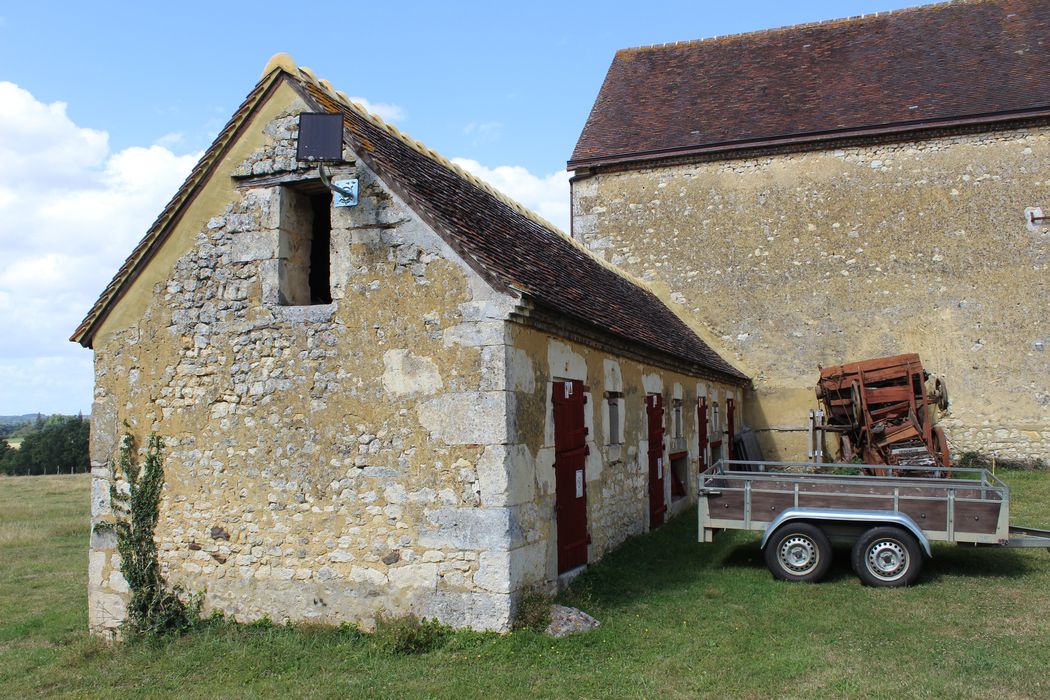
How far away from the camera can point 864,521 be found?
923 centimetres

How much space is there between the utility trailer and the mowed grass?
313mm

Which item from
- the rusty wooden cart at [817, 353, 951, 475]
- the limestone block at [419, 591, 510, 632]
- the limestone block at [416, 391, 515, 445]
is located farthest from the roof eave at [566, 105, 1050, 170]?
the limestone block at [419, 591, 510, 632]

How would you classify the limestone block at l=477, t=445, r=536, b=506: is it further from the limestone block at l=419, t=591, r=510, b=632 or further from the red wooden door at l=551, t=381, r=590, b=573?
the red wooden door at l=551, t=381, r=590, b=573

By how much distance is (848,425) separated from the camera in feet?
51.4

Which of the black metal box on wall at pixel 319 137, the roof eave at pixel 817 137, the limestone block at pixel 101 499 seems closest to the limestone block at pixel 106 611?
the limestone block at pixel 101 499

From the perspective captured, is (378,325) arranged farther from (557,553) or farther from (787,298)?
(787,298)

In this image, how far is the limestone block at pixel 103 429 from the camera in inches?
341

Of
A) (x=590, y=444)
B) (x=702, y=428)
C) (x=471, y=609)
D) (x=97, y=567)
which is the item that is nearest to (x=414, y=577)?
(x=471, y=609)

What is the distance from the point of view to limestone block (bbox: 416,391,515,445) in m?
7.31

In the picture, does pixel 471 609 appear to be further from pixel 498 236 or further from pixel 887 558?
pixel 887 558

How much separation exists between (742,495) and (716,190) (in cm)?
1191

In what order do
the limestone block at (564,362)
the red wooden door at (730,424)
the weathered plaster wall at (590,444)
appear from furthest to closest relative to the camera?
the red wooden door at (730,424)
the limestone block at (564,362)
the weathered plaster wall at (590,444)

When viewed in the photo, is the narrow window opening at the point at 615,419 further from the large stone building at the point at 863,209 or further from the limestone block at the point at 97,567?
the large stone building at the point at 863,209

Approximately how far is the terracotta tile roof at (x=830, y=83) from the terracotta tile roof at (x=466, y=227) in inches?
354
